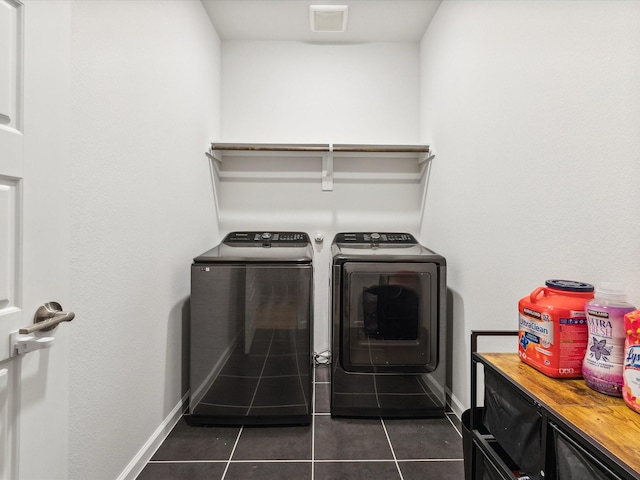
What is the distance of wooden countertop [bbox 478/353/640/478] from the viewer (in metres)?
0.62

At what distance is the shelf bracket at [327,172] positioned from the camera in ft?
8.51

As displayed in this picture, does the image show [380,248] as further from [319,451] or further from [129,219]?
[129,219]

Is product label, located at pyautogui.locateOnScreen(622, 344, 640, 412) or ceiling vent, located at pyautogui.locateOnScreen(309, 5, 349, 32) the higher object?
ceiling vent, located at pyautogui.locateOnScreen(309, 5, 349, 32)

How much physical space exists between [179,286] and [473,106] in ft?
6.51

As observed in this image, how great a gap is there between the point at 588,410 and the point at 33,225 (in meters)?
1.45

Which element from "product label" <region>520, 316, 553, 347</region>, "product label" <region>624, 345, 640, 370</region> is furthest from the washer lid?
"product label" <region>624, 345, 640, 370</region>

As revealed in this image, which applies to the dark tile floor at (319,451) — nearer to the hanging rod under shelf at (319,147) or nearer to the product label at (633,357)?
the product label at (633,357)

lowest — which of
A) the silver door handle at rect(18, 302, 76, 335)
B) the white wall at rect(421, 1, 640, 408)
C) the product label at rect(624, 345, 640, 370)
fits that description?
the product label at rect(624, 345, 640, 370)

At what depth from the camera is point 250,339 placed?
5.93ft

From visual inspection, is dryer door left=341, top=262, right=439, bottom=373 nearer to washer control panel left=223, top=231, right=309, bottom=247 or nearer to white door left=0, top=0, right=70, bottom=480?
washer control panel left=223, top=231, right=309, bottom=247

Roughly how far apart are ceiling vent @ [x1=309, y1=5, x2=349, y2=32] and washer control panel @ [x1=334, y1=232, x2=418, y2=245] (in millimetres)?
1604

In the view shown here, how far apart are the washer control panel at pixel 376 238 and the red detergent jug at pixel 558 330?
1.54 metres

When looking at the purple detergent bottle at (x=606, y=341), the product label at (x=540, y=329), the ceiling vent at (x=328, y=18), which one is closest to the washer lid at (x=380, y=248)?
the product label at (x=540, y=329)

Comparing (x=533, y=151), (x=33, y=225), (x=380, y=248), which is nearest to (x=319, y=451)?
(x=380, y=248)
